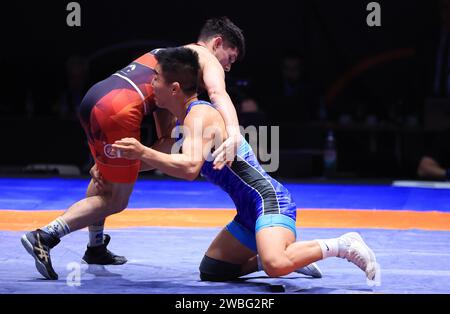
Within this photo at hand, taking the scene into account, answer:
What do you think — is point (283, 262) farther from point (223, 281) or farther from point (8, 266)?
point (8, 266)

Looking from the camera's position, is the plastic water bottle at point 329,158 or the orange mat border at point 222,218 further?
the plastic water bottle at point 329,158

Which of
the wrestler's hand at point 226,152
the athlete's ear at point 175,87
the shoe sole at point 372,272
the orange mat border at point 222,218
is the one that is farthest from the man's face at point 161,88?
the orange mat border at point 222,218

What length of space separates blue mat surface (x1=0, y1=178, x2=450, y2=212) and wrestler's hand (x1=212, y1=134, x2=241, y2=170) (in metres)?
3.23

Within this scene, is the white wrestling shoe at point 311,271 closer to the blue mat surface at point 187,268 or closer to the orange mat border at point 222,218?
the blue mat surface at point 187,268

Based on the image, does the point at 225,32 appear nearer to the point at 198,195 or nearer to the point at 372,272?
the point at 372,272

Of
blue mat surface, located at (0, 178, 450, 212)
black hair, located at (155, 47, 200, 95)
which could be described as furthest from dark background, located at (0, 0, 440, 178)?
black hair, located at (155, 47, 200, 95)

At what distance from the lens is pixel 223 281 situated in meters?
4.89

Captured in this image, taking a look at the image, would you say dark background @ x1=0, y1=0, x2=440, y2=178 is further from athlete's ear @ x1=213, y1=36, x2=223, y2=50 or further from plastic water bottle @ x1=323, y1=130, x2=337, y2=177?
athlete's ear @ x1=213, y1=36, x2=223, y2=50

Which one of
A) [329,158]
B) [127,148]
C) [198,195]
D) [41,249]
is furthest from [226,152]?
[329,158]

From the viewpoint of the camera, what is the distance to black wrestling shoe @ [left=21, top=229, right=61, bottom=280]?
4.77 m

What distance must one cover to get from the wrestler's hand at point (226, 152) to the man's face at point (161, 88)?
0.41m

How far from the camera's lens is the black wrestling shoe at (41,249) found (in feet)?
15.6
